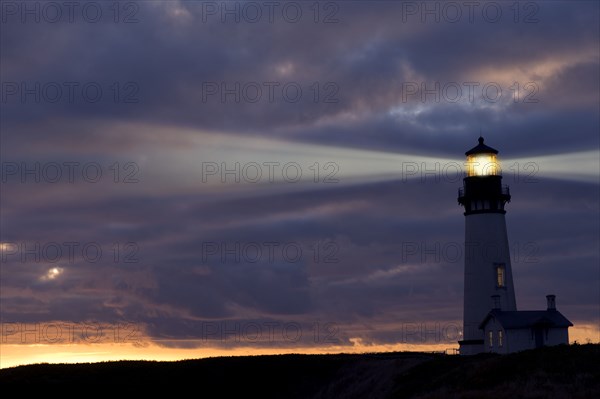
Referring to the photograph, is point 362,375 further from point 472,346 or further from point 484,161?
point 484,161

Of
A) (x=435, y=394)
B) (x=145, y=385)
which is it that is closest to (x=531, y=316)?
(x=435, y=394)

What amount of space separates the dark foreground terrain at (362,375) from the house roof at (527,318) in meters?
7.90

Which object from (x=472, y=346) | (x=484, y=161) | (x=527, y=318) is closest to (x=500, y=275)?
(x=527, y=318)

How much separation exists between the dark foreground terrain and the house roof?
7898mm

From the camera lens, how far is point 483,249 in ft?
222

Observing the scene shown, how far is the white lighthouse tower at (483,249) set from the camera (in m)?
67.0

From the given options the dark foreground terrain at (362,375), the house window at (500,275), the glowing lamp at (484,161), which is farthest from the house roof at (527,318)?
the glowing lamp at (484,161)

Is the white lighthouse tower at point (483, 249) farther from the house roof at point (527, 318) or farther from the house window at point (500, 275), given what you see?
the house roof at point (527, 318)

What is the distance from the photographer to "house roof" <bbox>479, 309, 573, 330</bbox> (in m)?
63.8

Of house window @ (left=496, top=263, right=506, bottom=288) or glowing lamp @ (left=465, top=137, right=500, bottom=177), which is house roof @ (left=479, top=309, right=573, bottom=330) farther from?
glowing lamp @ (left=465, top=137, right=500, bottom=177)

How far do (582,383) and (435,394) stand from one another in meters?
7.36

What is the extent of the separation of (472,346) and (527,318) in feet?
16.5

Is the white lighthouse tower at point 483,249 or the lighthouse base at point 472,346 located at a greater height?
the white lighthouse tower at point 483,249

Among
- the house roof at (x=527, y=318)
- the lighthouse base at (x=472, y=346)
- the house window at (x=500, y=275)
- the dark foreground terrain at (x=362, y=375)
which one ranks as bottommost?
the dark foreground terrain at (x=362, y=375)
